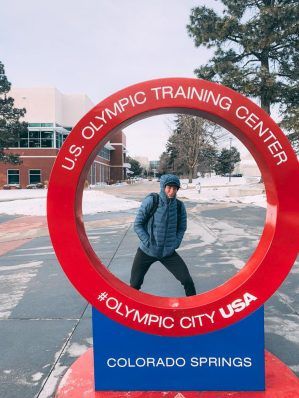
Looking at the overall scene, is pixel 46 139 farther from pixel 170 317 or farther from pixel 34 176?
pixel 170 317

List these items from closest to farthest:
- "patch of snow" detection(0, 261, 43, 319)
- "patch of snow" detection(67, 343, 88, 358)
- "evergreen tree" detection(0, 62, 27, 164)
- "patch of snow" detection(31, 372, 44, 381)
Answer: "patch of snow" detection(31, 372, 44, 381)
"patch of snow" detection(67, 343, 88, 358)
"patch of snow" detection(0, 261, 43, 319)
"evergreen tree" detection(0, 62, 27, 164)

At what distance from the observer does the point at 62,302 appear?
4.94 meters

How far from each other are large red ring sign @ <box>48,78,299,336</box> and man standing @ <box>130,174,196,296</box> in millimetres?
918

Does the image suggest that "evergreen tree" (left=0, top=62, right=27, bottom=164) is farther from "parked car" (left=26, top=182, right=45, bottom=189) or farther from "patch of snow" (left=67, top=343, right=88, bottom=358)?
"patch of snow" (left=67, top=343, right=88, bottom=358)

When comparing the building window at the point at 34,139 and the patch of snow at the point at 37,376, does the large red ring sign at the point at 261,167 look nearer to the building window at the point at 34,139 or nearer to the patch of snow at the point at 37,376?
the patch of snow at the point at 37,376

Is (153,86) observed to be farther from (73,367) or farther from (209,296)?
(73,367)

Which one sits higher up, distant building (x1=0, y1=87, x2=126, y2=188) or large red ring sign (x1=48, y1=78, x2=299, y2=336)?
distant building (x1=0, y1=87, x2=126, y2=188)

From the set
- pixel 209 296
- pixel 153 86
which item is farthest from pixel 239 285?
pixel 153 86

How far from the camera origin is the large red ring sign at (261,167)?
2.67 meters

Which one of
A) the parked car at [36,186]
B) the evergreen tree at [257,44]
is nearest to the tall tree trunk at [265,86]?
the evergreen tree at [257,44]

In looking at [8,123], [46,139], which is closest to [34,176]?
[46,139]

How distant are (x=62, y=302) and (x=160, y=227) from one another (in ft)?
6.83

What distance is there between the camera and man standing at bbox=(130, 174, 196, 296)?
3605mm

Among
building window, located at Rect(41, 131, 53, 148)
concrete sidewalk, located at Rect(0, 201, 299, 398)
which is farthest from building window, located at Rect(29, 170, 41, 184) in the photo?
concrete sidewalk, located at Rect(0, 201, 299, 398)
